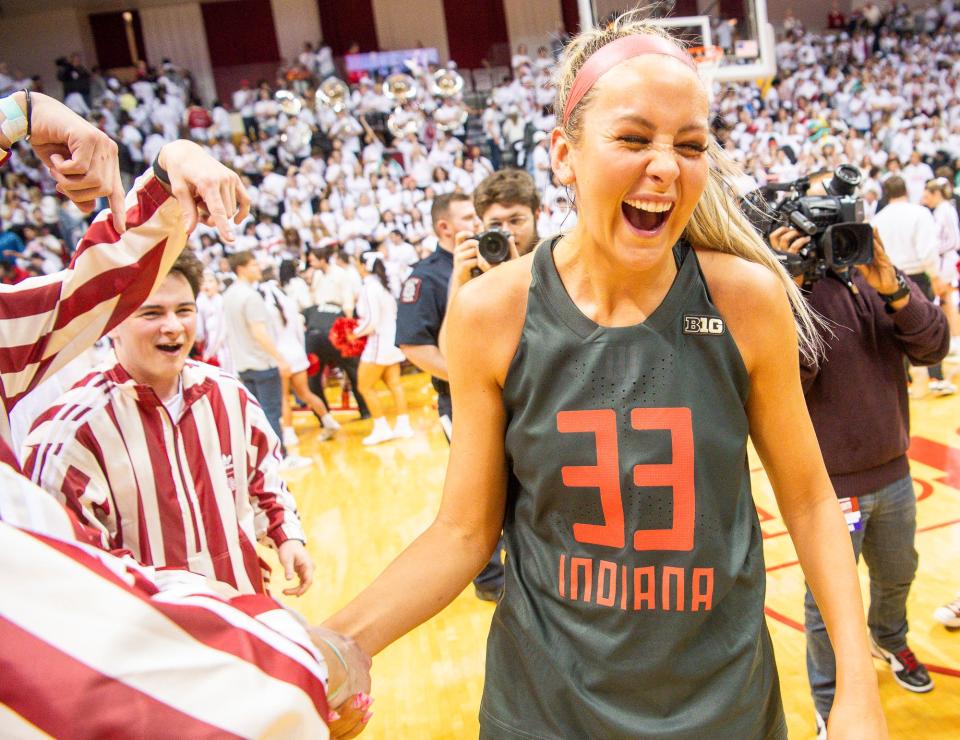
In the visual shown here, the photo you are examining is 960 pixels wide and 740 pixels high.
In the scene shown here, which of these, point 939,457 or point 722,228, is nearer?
point 722,228

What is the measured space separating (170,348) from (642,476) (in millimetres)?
1429

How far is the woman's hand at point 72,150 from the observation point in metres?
1.39

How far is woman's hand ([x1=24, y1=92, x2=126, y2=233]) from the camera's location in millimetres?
1395

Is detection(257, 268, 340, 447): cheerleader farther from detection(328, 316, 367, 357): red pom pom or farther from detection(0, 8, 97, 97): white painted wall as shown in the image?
detection(0, 8, 97, 97): white painted wall

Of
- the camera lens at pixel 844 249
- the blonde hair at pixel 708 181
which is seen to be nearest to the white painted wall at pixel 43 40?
the camera lens at pixel 844 249

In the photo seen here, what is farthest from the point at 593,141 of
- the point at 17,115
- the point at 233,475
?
the point at 233,475

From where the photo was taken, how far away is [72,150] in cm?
140

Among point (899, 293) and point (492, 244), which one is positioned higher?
point (492, 244)

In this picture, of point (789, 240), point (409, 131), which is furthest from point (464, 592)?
point (409, 131)

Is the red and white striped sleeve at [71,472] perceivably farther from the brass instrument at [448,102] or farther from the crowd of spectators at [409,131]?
the brass instrument at [448,102]

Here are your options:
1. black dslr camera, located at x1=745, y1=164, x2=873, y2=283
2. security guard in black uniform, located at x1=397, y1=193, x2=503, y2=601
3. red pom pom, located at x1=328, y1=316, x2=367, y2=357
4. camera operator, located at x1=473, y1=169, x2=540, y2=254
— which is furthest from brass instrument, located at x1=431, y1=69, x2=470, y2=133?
black dslr camera, located at x1=745, y1=164, x2=873, y2=283

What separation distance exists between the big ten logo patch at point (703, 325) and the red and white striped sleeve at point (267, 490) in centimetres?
148

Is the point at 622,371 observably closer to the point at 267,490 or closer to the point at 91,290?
the point at 91,290

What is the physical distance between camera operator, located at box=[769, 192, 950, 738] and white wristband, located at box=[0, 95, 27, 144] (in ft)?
7.14
